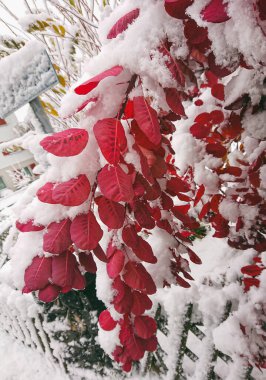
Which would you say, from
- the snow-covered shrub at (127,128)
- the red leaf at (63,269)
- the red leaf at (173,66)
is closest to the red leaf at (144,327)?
the snow-covered shrub at (127,128)

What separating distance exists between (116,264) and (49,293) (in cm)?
19

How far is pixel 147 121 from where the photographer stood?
1.63 ft

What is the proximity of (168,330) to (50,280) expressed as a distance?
3.58 ft

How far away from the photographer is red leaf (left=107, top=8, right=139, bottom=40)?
0.53 m

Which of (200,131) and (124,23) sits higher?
(124,23)

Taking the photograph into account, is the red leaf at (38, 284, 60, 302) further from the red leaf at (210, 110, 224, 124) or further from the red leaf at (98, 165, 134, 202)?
the red leaf at (210, 110, 224, 124)

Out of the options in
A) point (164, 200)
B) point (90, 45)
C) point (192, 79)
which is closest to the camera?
point (192, 79)

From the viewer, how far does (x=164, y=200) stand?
81 cm

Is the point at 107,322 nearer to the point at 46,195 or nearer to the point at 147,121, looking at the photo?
the point at 46,195

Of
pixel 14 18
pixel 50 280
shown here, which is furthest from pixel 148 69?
pixel 14 18

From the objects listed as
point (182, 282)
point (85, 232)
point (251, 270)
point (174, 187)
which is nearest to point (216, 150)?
point (174, 187)

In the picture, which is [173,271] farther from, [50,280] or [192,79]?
[192,79]

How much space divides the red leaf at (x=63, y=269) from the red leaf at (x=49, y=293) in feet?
0.10

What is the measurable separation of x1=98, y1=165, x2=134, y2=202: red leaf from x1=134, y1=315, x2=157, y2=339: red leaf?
1.84ft
